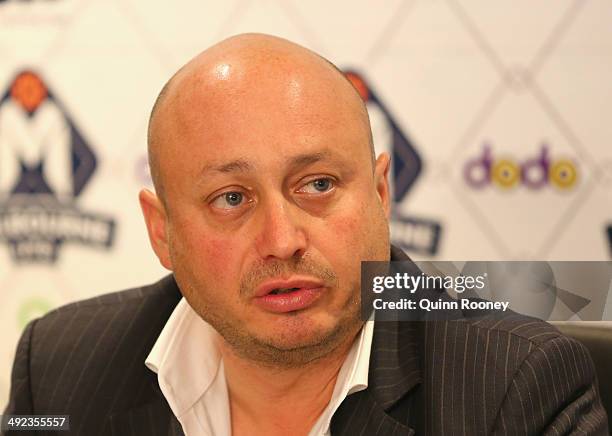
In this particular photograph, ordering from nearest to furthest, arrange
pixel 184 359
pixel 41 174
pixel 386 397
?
pixel 386 397, pixel 184 359, pixel 41 174

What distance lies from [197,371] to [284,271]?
0.43 m

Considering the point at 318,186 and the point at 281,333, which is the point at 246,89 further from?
the point at 281,333

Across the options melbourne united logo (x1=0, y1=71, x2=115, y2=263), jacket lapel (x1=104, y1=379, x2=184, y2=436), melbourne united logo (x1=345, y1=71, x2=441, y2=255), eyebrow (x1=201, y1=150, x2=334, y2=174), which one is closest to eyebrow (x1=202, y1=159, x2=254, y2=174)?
eyebrow (x1=201, y1=150, x2=334, y2=174)

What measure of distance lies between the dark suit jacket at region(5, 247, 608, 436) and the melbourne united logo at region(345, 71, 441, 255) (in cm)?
70

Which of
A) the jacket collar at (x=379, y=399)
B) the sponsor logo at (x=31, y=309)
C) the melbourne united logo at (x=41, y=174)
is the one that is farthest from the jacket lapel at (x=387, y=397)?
the sponsor logo at (x=31, y=309)

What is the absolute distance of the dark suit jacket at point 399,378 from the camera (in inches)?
48.4

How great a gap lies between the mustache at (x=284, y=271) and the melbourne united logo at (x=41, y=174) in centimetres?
120

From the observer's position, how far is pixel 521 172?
6.87ft

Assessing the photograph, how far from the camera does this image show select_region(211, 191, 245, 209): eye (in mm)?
1280

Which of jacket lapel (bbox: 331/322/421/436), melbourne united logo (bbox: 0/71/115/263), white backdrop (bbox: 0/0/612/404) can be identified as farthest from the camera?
melbourne united logo (bbox: 0/71/115/263)

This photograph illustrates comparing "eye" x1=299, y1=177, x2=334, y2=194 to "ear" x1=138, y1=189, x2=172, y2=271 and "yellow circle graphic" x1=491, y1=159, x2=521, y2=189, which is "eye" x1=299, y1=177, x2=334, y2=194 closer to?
"ear" x1=138, y1=189, x2=172, y2=271

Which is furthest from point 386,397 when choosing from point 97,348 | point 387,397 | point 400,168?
point 400,168

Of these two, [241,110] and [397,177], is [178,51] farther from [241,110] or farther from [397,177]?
[241,110]

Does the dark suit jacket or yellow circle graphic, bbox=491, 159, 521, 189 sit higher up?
yellow circle graphic, bbox=491, 159, 521, 189
